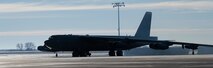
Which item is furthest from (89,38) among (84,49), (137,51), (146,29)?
(137,51)

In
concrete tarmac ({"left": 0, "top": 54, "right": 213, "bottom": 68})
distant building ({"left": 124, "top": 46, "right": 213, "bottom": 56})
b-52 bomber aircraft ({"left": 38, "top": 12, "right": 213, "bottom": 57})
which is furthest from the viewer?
distant building ({"left": 124, "top": 46, "right": 213, "bottom": 56})

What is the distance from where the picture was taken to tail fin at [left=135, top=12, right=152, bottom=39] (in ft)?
385

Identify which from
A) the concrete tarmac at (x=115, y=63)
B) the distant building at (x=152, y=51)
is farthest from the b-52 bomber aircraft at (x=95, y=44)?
the concrete tarmac at (x=115, y=63)

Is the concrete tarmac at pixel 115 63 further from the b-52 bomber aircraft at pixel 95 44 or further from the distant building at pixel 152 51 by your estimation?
the distant building at pixel 152 51

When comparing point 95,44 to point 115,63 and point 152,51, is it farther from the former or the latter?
point 115,63

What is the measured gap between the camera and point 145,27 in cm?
11894

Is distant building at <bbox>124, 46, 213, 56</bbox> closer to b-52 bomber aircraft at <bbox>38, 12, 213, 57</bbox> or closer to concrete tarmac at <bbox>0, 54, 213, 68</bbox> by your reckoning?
b-52 bomber aircraft at <bbox>38, 12, 213, 57</bbox>

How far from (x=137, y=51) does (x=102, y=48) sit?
3404 cm

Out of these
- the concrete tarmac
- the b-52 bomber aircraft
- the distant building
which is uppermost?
the concrete tarmac

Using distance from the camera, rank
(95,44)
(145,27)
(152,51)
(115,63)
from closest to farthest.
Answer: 1. (115,63)
2. (95,44)
3. (145,27)
4. (152,51)

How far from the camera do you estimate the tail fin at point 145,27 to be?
117200 millimetres

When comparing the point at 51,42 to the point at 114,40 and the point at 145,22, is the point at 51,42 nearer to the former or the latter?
the point at 114,40

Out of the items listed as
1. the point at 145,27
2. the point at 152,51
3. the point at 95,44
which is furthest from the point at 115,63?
the point at 152,51

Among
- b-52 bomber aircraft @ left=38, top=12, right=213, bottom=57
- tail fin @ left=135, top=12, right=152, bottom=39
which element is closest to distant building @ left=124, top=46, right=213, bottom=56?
tail fin @ left=135, top=12, right=152, bottom=39
